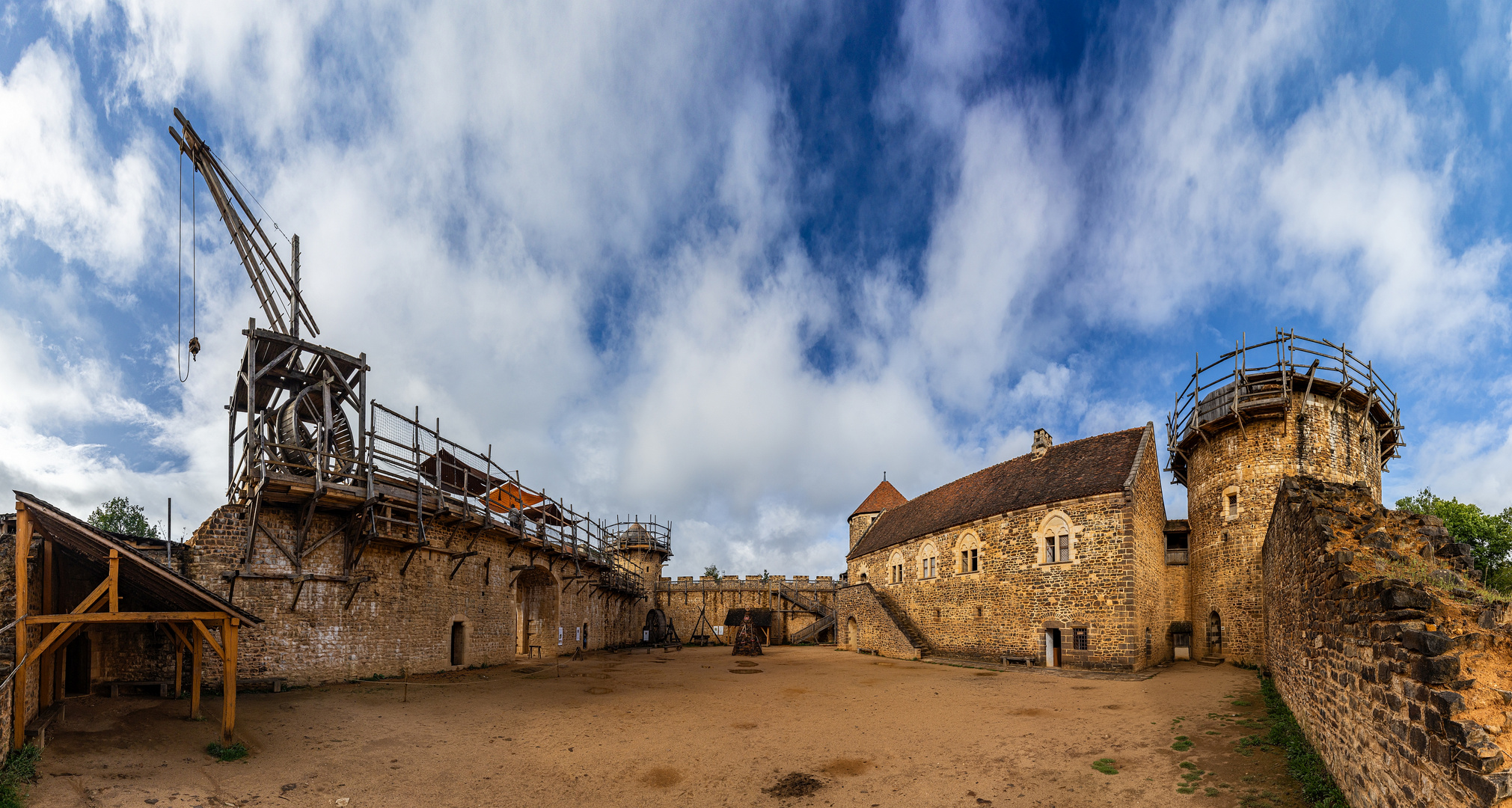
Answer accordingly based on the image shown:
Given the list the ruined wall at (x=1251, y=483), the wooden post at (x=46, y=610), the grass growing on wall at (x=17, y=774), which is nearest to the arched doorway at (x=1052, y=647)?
the ruined wall at (x=1251, y=483)

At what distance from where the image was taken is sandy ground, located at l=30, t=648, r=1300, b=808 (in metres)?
8.96

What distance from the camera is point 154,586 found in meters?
10.6

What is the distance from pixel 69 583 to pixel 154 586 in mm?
2803

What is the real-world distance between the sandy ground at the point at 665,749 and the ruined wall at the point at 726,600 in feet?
96.0

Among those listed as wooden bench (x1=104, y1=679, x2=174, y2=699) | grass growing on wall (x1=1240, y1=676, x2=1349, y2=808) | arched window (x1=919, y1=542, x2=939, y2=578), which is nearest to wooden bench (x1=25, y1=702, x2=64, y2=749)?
wooden bench (x1=104, y1=679, x2=174, y2=699)

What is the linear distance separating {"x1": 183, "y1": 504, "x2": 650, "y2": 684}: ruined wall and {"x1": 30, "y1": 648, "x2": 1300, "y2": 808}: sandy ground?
992 mm

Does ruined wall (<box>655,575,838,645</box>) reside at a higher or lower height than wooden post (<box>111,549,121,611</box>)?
lower

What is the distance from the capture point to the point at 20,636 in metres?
8.96

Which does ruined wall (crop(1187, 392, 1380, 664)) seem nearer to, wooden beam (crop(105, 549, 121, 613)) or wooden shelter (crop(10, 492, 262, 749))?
wooden shelter (crop(10, 492, 262, 749))

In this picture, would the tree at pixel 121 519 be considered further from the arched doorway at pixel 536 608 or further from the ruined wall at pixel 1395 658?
the ruined wall at pixel 1395 658

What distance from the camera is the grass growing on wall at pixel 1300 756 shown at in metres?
7.59

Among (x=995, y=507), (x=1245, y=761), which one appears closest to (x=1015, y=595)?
(x=995, y=507)

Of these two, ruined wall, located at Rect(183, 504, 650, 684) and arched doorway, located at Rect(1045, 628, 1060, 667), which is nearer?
ruined wall, located at Rect(183, 504, 650, 684)

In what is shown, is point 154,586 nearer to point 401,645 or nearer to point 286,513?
point 286,513
